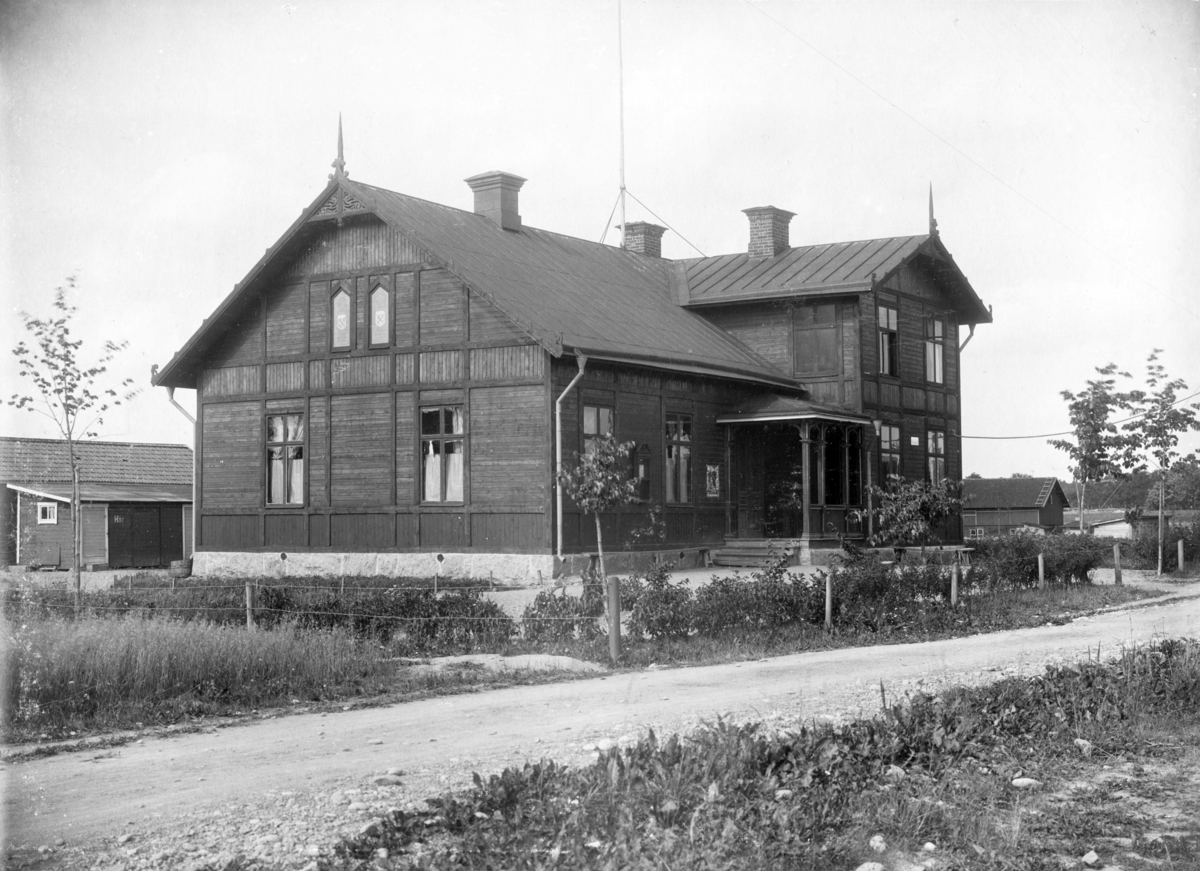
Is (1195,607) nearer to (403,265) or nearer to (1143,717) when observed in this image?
(1143,717)

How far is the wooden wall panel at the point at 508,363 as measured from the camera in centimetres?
2441

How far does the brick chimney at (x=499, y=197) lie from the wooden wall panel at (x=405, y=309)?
4.76 metres

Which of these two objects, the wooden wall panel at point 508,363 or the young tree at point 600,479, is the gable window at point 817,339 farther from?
the young tree at point 600,479

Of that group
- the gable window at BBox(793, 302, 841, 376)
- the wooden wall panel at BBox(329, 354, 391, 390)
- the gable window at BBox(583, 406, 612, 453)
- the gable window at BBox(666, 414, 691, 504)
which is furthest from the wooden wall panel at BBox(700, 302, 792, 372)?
the wooden wall panel at BBox(329, 354, 391, 390)

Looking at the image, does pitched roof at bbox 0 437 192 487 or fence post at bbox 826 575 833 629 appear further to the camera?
Result: pitched roof at bbox 0 437 192 487

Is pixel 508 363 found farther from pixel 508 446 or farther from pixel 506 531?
pixel 506 531

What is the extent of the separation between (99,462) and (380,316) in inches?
675

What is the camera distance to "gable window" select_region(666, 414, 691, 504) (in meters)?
27.7

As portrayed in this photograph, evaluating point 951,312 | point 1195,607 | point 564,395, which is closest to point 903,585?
point 1195,607

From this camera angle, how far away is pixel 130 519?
119 feet

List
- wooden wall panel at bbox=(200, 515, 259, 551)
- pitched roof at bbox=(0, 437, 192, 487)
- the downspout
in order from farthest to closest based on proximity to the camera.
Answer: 1. pitched roof at bbox=(0, 437, 192, 487)
2. wooden wall panel at bbox=(200, 515, 259, 551)
3. the downspout

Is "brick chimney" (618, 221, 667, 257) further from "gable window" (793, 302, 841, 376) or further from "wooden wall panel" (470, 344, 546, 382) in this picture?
"wooden wall panel" (470, 344, 546, 382)

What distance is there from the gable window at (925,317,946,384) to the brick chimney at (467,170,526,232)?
10.9 m

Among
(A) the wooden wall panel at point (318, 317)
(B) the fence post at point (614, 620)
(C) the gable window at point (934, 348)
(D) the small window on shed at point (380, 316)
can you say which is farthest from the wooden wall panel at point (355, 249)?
(C) the gable window at point (934, 348)
